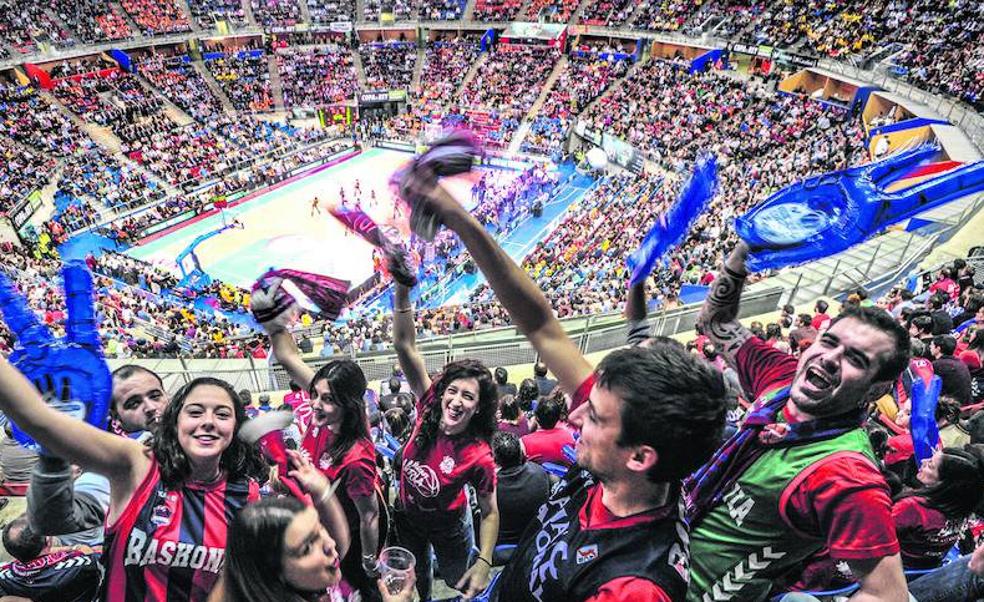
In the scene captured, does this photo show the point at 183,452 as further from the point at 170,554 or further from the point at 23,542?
the point at 23,542

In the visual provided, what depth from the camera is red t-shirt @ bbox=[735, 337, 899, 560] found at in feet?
5.97

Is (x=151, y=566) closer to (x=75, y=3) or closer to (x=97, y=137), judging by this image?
(x=97, y=137)

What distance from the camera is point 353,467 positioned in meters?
3.08

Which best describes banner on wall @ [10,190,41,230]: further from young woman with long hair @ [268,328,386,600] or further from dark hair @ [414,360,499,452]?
dark hair @ [414,360,499,452]

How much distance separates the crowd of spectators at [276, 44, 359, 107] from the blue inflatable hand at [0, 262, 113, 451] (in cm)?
3737

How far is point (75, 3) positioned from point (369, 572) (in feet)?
154

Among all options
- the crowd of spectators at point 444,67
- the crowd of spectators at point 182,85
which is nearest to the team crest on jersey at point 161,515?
the crowd of spectators at point 182,85

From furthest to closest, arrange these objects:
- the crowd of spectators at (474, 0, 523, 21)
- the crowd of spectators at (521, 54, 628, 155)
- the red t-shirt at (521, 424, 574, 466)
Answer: the crowd of spectators at (474, 0, 523, 21)
the crowd of spectators at (521, 54, 628, 155)
the red t-shirt at (521, 424, 574, 466)

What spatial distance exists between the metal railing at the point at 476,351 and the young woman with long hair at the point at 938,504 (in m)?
6.12

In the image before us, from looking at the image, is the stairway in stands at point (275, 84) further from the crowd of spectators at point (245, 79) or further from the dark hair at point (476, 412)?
the dark hair at point (476, 412)

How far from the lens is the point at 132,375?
11.4 feet

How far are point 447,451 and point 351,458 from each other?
0.56 metres

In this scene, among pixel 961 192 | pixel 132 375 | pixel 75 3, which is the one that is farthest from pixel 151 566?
pixel 75 3

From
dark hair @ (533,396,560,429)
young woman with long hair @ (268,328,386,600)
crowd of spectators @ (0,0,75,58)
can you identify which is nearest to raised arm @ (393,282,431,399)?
young woman with long hair @ (268,328,386,600)
